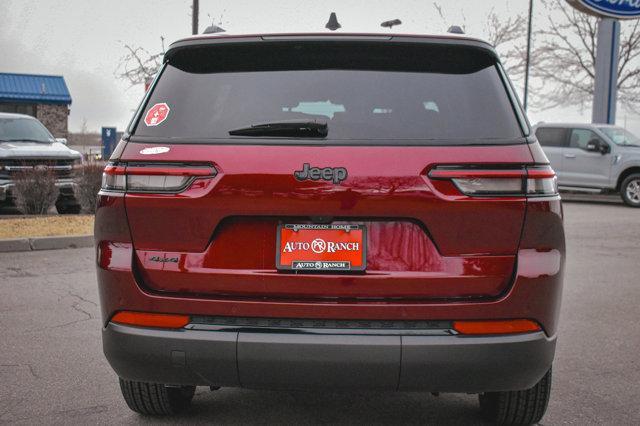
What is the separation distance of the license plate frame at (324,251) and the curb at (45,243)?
8015mm

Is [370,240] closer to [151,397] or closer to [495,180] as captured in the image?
[495,180]

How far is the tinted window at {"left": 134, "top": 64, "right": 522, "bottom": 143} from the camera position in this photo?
3006 millimetres

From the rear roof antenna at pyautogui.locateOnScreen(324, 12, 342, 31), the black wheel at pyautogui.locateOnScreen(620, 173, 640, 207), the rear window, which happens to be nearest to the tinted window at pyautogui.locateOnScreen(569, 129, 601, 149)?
the black wheel at pyautogui.locateOnScreen(620, 173, 640, 207)

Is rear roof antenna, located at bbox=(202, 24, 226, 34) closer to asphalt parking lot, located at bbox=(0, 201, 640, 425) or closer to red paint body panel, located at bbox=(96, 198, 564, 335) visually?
red paint body panel, located at bbox=(96, 198, 564, 335)

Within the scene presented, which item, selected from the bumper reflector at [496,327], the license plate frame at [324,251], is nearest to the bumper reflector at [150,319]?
the license plate frame at [324,251]

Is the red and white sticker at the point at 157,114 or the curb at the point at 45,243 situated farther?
the curb at the point at 45,243

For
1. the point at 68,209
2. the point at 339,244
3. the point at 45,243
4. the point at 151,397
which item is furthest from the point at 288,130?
the point at 68,209

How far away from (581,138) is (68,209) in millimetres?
12986

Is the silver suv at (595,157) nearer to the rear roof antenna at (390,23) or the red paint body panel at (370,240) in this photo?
the rear roof antenna at (390,23)

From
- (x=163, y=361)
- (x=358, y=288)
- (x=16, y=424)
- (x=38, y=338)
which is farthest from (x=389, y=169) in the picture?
(x=38, y=338)

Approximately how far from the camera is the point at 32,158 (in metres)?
14.2

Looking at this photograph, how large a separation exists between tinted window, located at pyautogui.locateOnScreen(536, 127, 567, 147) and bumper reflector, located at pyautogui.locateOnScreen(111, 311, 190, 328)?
18563 millimetres

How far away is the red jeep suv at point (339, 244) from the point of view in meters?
2.87

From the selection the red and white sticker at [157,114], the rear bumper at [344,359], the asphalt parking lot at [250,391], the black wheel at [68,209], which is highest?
the red and white sticker at [157,114]
